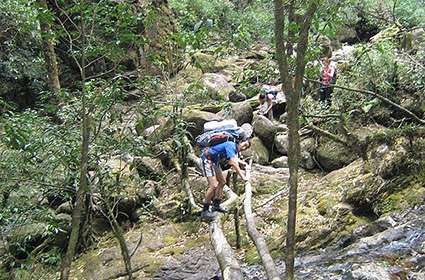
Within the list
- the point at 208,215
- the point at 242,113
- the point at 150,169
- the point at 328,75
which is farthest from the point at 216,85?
the point at 208,215

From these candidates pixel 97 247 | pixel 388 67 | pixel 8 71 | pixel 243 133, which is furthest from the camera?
pixel 8 71

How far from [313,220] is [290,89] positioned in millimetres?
4240

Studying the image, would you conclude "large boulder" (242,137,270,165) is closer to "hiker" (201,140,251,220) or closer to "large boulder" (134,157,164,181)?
"large boulder" (134,157,164,181)

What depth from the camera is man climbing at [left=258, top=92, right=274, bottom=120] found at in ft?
42.3

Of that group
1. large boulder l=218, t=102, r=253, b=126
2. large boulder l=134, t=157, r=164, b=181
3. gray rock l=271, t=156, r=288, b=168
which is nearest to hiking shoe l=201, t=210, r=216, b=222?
large boulder l=134, t=157, r=164, b=181

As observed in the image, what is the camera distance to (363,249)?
644 centimetres

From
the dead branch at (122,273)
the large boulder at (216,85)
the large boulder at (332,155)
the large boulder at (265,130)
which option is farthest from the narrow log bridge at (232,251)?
the large boulder at (216,85)

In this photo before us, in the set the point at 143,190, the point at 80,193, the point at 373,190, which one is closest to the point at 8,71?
the point at 143,190

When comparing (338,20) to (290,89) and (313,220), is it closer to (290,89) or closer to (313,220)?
(290,89)

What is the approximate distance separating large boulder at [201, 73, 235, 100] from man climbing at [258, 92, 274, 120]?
2.78 metres

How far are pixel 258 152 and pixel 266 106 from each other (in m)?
2.01

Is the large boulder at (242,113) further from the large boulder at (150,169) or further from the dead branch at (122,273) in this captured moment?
the dead branch at (122,273)

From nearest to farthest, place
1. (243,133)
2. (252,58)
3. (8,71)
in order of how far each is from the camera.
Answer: (243,133)
(8,71)
(252,58)

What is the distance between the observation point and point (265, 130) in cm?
1200
